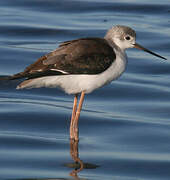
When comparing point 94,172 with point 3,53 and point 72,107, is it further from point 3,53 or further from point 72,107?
point 3,53

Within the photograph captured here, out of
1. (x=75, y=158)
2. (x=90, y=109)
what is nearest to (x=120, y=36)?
(x=90, y=109)

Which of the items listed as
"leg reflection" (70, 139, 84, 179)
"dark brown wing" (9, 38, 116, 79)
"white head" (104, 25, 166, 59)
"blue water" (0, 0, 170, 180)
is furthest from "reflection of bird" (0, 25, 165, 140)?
"blue water" (0, 0, 170, 180)

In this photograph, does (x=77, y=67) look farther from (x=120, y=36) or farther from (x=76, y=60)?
(x=120, y=36)

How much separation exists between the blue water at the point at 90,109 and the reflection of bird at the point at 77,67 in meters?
0.66

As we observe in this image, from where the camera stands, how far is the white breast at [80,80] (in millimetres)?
9445

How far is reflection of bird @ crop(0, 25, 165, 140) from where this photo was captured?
9.36m

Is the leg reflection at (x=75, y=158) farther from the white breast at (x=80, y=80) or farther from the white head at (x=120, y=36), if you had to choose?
the white head at (x=120, y=36)

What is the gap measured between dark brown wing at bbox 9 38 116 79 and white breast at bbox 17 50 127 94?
78 millimetres

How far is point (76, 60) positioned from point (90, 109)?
1.82 m

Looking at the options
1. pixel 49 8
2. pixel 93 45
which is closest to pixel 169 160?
pixel 93 45

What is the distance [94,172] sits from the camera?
8.43 metres

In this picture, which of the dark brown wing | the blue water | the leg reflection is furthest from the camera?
the dark brown wing

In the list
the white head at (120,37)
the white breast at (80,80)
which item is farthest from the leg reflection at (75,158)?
the white head at (120,37)

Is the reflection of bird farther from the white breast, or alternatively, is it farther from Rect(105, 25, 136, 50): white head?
Rect(105, 25, 136, 50): white head
